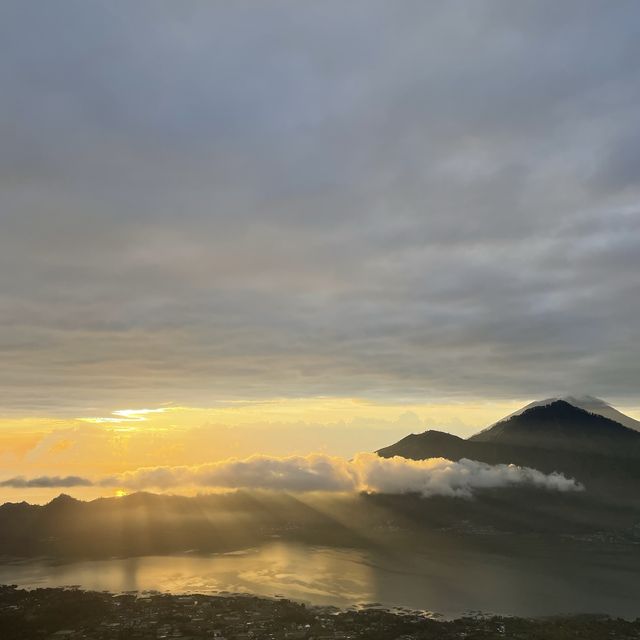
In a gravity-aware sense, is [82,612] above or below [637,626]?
above

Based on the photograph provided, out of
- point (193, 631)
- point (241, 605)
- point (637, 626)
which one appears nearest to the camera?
point (193, 631)

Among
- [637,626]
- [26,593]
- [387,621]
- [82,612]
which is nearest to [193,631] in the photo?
[82,612]

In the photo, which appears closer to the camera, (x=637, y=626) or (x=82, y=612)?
(x=82, y=612)

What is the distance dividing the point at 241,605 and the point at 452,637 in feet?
263

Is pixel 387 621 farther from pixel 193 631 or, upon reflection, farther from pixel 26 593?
pixel 26 593

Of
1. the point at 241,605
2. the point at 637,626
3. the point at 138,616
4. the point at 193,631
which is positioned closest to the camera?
the point at 193,631

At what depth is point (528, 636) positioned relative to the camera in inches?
6206

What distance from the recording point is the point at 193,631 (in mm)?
150750

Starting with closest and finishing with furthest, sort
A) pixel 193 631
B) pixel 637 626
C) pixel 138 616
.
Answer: pixel 193 631
pixel 138 616
pixel 637 626

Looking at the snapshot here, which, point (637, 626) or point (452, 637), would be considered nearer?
point (452, 637)

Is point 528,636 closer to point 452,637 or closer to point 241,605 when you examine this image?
point 452,637

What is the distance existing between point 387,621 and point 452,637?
95.3ft

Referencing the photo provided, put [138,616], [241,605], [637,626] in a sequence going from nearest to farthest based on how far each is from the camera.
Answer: [138,616] < [637,626] < [241,605]

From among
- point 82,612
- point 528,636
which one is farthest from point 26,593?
point 528,636
